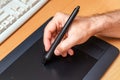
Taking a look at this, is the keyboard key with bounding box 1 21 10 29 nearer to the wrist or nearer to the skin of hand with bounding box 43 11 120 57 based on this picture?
the skin of hand with bounding box 43 11 120 57

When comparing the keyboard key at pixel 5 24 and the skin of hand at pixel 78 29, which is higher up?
the skin of hand at pixel 78 29

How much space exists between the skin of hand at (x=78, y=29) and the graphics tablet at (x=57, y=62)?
0.09 ft

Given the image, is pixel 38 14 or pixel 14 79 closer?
pixel 14 79

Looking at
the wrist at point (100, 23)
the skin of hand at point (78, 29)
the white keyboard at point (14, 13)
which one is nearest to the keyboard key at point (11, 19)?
the white keyboard at point (14, 13)

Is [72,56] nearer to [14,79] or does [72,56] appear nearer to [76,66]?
[76,66]

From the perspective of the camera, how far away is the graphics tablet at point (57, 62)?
762 millimetres

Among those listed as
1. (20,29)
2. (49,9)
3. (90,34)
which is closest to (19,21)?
(20,29)

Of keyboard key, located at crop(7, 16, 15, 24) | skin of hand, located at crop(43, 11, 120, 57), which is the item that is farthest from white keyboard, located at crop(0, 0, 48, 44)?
skin of hand, located at crop(43, 11, 120, 57)

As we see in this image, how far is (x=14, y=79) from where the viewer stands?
751 millimetres

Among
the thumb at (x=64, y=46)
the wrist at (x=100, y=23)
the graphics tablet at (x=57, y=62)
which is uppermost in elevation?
the wrist at (x=100, y=23)

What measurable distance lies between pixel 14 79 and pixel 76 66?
0.18 m

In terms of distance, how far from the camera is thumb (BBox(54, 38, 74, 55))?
2.50 ft

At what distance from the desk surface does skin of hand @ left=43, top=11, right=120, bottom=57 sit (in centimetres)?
4

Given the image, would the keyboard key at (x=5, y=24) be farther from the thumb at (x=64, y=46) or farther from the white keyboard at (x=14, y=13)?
the thumb at (x=64, y=46)
